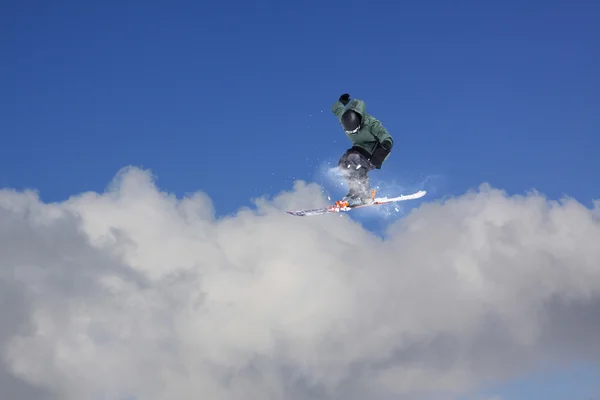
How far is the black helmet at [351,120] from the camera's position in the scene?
35.3 m

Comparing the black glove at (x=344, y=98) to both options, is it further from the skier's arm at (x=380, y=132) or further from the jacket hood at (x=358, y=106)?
the skier's arm at (x=380, y=132)

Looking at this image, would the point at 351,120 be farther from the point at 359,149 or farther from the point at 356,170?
the point at 356,170

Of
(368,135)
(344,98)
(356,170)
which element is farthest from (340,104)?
(356,170)

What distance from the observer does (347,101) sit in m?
36.0

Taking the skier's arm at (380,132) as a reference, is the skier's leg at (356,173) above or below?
below

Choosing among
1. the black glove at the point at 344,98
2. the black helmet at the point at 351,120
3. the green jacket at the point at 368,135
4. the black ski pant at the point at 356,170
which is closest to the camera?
the black helmet at the point at 351,120

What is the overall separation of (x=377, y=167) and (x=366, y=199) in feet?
7.09

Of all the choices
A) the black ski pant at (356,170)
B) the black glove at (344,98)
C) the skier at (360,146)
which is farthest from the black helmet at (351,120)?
the black ski pant at (356,170)

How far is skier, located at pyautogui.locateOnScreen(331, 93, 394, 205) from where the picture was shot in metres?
35.5

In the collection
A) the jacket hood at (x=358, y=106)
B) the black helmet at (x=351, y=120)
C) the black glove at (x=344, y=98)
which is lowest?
the black helmet at (x=351, y=120)

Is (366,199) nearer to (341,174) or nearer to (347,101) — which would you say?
(341,174)

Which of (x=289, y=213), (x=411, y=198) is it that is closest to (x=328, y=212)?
(x=289, y=213)

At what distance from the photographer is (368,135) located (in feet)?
119

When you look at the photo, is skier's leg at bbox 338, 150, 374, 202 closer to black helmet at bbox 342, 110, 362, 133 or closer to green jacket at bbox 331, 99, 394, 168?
green jacket at bbox 331, 99, 394, 168
